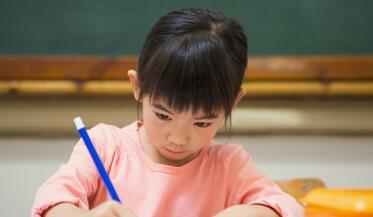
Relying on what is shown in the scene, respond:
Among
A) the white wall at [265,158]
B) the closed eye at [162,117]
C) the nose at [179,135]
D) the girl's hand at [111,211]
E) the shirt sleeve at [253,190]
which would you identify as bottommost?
the white wall at [265,158]

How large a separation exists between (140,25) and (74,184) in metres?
0.72

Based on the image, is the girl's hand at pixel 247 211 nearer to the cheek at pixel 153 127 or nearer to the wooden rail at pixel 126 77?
the cheek at pixel 153 127

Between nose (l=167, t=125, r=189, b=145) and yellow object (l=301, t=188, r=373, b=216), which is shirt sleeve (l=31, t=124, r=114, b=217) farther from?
yellow object (l=301, t=188, r=373, b=216)

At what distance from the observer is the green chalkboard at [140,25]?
1369 mm

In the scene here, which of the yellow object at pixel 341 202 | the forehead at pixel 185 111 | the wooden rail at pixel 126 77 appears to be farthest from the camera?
the wooden rail at pixel 126 77

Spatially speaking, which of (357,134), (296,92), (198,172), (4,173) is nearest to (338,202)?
(198,172)

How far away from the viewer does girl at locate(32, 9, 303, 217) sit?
0.68 m

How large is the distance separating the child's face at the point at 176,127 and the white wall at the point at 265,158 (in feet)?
2.23

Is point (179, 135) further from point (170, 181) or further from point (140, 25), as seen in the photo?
point (140, 25)

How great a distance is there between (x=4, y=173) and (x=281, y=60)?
0.88 metres

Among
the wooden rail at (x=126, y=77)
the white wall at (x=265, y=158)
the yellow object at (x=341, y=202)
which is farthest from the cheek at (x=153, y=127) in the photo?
the white wall at (x=265, y=158)

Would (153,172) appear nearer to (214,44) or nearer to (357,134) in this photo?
(214,44)

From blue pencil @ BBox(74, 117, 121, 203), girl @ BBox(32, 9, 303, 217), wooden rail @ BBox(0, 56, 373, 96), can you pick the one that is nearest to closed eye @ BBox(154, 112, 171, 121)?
girl @ BBox(32, 9, 303, 217)

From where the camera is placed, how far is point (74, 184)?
0.75 metres
